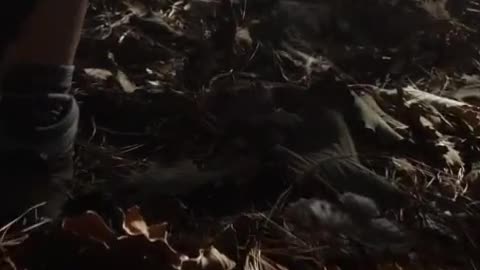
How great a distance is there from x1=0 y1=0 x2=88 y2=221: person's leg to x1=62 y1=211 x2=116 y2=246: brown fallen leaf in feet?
0.31

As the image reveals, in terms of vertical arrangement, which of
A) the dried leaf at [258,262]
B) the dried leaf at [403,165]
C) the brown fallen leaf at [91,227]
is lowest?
the dried leaf at [403,165]

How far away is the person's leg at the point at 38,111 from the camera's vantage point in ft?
3.74

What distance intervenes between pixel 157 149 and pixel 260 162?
164mm

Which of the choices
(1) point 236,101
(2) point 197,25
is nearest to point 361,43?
(2) point 197,25

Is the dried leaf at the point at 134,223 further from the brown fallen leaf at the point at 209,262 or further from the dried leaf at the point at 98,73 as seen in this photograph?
the dried leaf at the point at 98,73

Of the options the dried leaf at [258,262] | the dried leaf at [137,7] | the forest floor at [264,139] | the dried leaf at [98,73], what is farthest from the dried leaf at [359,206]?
the dried leaf at [137,7]

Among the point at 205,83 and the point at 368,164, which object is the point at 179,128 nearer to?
the point at 205,83

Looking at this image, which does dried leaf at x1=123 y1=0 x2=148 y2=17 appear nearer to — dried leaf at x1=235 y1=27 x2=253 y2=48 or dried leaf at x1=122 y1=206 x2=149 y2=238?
dried leaf at x1=235 y1=27 x2=253 y2=48

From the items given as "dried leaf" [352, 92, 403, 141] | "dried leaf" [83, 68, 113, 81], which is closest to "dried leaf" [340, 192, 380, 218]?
"dried leaf" [352, 92, 403, 141]

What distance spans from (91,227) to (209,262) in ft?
0.48

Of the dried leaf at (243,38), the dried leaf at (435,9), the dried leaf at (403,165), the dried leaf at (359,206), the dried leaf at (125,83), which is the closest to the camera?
the dried leaf at (359,206)

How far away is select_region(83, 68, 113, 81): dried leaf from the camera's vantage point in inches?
60.5

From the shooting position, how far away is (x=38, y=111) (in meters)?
1.15

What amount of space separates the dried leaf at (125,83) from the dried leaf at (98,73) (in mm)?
16
